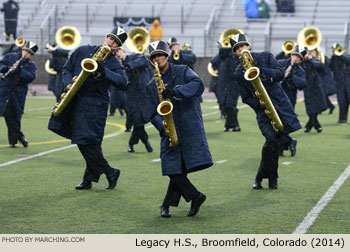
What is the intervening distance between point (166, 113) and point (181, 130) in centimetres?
40

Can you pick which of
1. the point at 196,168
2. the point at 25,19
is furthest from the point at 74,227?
the point at 25,19

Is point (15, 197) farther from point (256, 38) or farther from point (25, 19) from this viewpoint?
point (25, 19)

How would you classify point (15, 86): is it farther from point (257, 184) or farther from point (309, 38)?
point (309, 38)

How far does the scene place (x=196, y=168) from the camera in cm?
821

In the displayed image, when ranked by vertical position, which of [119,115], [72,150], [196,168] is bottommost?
[119,115]

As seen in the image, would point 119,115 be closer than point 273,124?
No

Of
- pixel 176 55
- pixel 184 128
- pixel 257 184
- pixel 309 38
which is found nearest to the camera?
pixel 184 128

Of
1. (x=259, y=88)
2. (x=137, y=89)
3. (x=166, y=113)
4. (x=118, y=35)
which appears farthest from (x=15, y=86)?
(x=166, y=113)

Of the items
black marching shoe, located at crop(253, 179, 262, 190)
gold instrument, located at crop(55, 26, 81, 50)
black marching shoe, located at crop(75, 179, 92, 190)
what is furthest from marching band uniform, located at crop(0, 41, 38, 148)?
gold instrument, located at crop(55, 26, 81, 50)

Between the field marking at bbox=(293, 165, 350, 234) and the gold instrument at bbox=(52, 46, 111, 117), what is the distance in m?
2.68

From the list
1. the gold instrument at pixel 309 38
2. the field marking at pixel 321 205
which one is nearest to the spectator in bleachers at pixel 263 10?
the gold instrument at pixel 309 38

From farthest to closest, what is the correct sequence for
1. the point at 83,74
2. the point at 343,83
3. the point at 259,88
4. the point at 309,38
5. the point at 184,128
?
the point at 309,38
the point at 343,83
the point at 259,88
the point at 83,74
the point at 184,128

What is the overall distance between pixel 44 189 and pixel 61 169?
176 centimetres

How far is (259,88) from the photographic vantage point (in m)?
9.63
